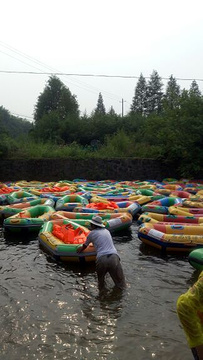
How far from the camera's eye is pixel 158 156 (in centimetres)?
1984

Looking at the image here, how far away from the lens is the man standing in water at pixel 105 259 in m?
5.32

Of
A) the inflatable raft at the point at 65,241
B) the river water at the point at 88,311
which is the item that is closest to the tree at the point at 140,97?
the inflatable raft at the point at 65,241

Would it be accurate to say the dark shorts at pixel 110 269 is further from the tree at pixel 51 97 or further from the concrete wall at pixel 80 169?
the tree at pixel 51 97

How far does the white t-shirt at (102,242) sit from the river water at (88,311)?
0.64m

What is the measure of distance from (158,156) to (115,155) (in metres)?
2.89

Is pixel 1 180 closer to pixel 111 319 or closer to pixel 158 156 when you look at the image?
pixel 158 156

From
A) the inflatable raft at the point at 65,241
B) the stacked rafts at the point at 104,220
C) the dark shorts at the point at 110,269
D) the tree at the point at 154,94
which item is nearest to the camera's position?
the dark shorts at the point at 110,269

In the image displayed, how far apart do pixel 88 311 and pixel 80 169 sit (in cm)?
1578

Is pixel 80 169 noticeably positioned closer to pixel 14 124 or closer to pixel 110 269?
pixel 110 269

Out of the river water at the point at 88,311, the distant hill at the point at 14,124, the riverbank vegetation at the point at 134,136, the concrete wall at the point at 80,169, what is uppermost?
the distant hill at the point at 14,124

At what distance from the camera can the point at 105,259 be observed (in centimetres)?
531

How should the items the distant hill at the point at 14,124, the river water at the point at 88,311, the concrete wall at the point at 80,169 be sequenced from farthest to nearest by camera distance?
the distant hill at the point at 14,124, the concrete wall at the point at 80,169, the river water at the point at 88,311

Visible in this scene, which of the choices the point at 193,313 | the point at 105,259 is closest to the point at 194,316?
the point at 193,313

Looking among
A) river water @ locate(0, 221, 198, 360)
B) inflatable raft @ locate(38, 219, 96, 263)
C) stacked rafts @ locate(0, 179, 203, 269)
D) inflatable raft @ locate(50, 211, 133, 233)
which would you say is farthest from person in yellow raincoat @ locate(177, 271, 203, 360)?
inflatable raft @ locate(50, 211, 133, 233)
